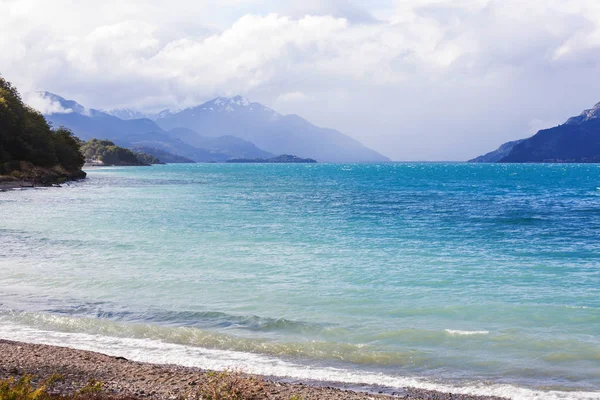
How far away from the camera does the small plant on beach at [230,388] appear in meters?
10.8

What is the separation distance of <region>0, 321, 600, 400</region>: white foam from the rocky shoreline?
0.58 meters

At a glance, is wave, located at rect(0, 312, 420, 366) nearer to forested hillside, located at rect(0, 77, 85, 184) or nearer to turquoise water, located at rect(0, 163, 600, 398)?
turquoise water, located at rect(0, 163, 600, 398)

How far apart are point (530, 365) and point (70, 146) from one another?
14369cm

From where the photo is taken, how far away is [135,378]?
12031 millimetres

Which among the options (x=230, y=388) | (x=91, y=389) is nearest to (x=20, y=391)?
(x=91, y=389)

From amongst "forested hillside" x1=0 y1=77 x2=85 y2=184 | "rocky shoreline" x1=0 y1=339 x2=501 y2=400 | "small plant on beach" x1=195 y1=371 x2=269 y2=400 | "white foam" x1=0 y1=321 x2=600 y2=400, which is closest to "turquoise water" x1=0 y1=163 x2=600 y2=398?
"white foam" x1=0 y1=321 x2=600 y2=400

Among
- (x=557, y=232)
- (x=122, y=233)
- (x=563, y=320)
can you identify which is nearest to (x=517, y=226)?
(x=557, y=232)

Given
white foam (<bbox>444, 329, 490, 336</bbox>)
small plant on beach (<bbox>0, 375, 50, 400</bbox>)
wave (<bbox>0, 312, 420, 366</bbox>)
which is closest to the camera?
small plant on beach (<bbox>0, 375, 50, 400</bbox>)

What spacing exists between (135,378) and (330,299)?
10.7 m

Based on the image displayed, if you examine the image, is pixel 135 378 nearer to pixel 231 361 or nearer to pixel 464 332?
pixel 231 361

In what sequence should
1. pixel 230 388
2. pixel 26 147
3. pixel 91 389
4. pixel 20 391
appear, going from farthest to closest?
pixel 26 147
pixel 230 388
pixel 91 389
pixel 20 391

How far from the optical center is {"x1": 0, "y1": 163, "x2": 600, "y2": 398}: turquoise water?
1462 centimetres

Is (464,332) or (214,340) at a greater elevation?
(464,332)

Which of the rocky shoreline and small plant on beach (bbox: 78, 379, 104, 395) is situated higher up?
small plant on beach (bbox: 78, 379, 104, 395)
